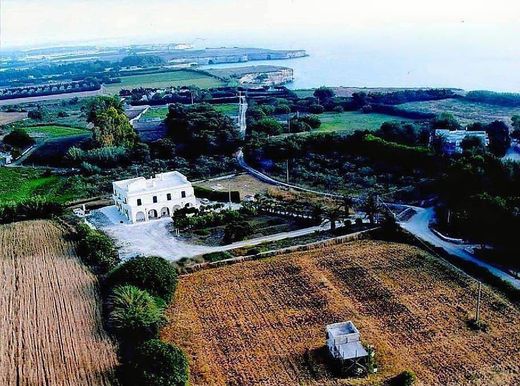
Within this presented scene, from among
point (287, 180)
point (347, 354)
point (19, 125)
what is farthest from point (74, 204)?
point (19, 125)

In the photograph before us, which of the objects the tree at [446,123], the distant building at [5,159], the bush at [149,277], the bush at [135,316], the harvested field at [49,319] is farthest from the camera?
the distant building at [5,159]

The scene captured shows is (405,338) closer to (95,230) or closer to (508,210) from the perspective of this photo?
(508,210)

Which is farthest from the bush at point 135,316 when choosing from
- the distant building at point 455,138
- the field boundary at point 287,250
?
the distant building at point 455,138

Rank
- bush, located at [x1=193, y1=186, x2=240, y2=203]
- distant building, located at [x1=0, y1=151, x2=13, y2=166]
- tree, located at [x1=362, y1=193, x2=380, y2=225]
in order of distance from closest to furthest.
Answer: tree, located at [x1=362, y1=193, x2=380, y2=225] < bush, located at [x1=193, y1=186, x2=240, y2=203] < distant building, located at [x1=0, y1=151, x2=13, y2=166]

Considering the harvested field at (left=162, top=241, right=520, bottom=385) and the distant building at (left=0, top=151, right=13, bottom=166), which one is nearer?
the harvested field at (left=162, top=241, right=520, bottom=385)

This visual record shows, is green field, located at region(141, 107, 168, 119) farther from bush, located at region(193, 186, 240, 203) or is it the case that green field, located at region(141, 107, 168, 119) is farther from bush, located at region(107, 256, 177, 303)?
bush, located at region(107, 256, 177, 303)

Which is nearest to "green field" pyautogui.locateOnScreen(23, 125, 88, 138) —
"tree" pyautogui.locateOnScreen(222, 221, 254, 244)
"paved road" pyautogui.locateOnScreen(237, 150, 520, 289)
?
"paved road" pyautogui.locateOnScreen(237, 150, 520, 289)

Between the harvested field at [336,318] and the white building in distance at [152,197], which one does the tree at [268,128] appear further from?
the harvested field at [336,318]
